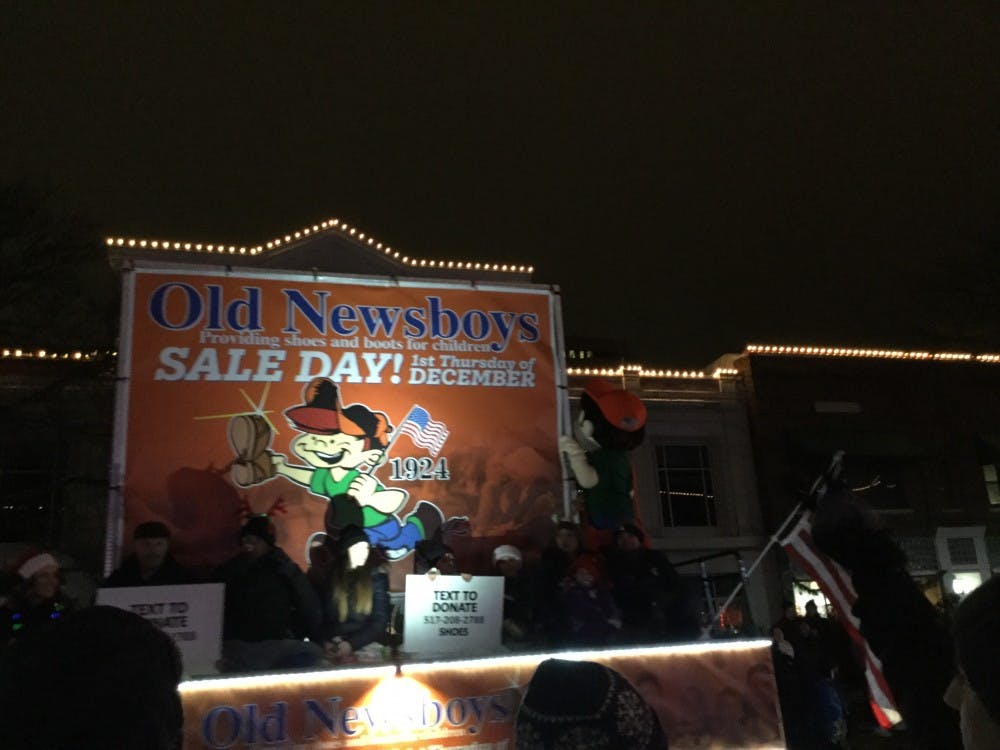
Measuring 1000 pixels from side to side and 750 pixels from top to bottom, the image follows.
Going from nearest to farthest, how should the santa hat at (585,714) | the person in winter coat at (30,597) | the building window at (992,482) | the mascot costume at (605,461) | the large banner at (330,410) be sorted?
the santa hat at (585,714) < the person in winter coat at (30,597) < the large banner at (330,410) < the mascot costume at (605,461) < the building window at (992,482)

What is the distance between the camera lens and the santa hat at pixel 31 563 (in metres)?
5.75

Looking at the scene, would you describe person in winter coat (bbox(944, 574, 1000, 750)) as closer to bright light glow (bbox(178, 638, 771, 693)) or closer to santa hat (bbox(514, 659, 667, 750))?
santa hat (bbox(514, 659, 667, 750))

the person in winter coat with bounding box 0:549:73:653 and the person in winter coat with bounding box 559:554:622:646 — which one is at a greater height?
the person in winter coat with bounding box 0:549:73:653

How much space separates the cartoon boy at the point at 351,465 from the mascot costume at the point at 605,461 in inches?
60.7

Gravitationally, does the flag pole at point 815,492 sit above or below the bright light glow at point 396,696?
above

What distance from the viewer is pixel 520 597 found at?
713cm

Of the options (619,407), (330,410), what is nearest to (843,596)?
(619,407)

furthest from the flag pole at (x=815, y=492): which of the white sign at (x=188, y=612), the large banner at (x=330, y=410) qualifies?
the white sign at (x=188, y=612)

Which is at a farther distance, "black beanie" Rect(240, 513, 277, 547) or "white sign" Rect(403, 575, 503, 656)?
"black beanie" Rect(240, 513, 277, 547)

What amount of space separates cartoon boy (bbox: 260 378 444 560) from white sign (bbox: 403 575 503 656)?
1.85 metres

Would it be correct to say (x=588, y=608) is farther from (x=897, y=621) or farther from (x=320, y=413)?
(x=897, y=621)

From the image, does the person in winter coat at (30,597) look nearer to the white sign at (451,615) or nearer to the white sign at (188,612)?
the white sign at (188,612)

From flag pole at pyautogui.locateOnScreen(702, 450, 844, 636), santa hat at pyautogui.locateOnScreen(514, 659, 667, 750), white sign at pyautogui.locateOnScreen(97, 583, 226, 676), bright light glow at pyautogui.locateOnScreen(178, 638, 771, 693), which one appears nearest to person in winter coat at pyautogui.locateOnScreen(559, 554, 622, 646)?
bright light glow at pyautogui.locateOnScreen(178, 638, 771, 693)

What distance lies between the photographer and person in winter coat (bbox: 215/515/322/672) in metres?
5.91
